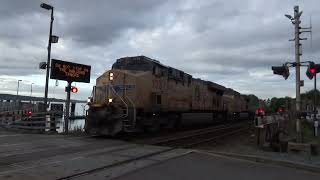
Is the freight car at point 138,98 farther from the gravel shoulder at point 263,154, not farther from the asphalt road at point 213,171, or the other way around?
the asphalt road at point 213,171

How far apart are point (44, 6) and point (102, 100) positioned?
722 cm

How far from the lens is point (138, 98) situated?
20.7 metres

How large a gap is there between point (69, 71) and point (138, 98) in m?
4.50

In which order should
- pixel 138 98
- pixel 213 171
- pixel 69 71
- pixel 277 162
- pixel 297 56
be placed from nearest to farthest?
pixel 213 171 < pixel 277 162 < pixel 297 56 < pixel 138 98 < pixel 69 71

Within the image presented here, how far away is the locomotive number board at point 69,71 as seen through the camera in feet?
71.4

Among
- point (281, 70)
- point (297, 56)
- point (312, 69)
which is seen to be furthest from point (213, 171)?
point (297, 56)

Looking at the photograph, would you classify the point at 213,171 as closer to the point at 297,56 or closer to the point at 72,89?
the point at 297,56

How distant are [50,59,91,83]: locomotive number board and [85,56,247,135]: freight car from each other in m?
1.66

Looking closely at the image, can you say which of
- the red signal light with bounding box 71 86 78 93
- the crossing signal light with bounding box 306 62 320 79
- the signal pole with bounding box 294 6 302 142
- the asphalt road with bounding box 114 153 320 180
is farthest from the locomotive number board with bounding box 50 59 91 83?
the crossing signal light with bounding box 306 62 320 79

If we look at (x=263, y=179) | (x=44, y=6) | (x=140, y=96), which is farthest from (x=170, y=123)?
(x=263, y=179)

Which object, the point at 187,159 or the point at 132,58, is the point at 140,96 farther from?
the point at 187,159

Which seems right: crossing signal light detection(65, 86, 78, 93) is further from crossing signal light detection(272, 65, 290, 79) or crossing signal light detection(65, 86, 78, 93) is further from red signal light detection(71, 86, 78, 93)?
crossing signal light detection(272, 65, 290, 79)

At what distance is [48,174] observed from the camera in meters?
9.75

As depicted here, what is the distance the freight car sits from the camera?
64.7 ft
